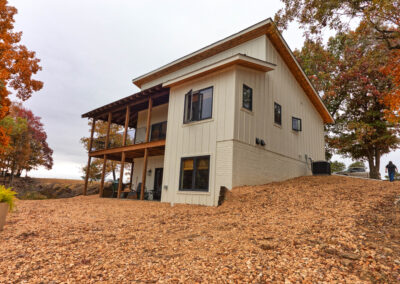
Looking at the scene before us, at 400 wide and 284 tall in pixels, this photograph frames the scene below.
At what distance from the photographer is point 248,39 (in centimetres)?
1198

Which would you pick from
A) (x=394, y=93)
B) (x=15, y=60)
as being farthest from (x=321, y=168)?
(x=15, y=60)

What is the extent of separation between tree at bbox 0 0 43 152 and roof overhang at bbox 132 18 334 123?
265 inches

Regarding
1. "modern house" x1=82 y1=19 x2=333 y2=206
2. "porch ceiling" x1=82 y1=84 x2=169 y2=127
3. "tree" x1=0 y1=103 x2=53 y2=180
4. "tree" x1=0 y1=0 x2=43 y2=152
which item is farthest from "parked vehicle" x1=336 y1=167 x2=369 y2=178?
"tree" x1=0 y1=103 x2=53 y2=180

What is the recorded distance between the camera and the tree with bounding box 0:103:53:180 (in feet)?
80.3

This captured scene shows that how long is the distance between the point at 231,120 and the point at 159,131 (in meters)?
6.94

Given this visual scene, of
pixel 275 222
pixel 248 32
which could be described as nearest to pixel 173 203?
pixel 275 222

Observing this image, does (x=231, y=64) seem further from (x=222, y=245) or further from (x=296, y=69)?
(x=222, y=245)

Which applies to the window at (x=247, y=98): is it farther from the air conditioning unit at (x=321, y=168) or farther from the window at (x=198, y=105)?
the air conditioning unit at (x=321, y=168)

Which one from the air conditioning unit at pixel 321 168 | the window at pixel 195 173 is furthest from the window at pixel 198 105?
the air conditioning unit at pixel 321 168

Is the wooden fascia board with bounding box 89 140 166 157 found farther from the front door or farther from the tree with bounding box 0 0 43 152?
the tree with bounding box 0 0 43 152

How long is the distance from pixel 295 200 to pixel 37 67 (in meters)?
17.3

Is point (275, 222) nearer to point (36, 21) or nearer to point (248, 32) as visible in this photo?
point (248, 32)

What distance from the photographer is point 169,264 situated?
338 cm

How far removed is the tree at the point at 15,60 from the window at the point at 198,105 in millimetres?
10574
